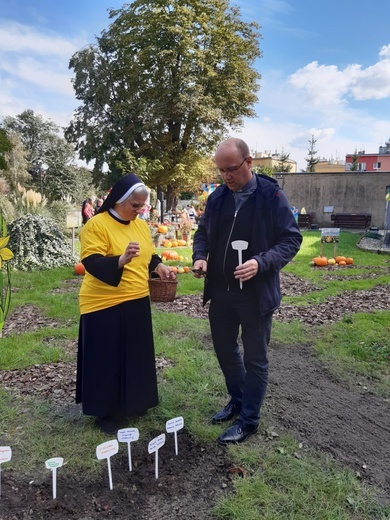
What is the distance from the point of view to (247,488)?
2.32 m

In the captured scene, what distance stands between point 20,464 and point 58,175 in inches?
1344

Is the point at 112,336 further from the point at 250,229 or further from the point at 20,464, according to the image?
the point at 250,229

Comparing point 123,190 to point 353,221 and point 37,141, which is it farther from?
point 37,141

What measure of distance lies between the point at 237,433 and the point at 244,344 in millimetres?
632

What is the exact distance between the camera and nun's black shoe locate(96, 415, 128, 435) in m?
2.95

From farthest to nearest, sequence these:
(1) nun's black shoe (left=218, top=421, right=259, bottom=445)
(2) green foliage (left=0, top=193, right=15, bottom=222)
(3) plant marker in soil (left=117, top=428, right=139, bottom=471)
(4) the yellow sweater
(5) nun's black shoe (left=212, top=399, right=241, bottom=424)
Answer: (2) green foliage (left=0, top=193, right=15, bottom=222), (5) nun's black shoe (left=212, top=399, right=241, bottom=424), (1) nun's black shoe (left=218, top=421, right=259, bottom=445), (4) the yellow sweater, (3) plant marker in soil (left=117, top=428, right=139, bottom=471)

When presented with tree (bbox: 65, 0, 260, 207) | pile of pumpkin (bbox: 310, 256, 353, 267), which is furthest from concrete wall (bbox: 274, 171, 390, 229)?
pile of pumpkin (bbox: 310, 256, 353, 267)

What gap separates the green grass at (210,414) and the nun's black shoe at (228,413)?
86mm

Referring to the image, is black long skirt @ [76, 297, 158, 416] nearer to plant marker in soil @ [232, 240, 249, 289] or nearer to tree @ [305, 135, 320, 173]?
plant marker in soil @ [232, 240, 249, 289]

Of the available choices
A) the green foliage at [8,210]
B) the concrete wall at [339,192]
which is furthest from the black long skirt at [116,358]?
the concrete wall at [339,192]

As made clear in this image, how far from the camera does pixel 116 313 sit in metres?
2.83

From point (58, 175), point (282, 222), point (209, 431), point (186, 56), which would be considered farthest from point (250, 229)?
point (58, 175)

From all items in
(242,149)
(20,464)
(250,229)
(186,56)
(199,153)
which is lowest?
(20,464)

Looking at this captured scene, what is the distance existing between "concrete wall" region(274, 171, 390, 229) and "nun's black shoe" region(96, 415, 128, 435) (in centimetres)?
2373
